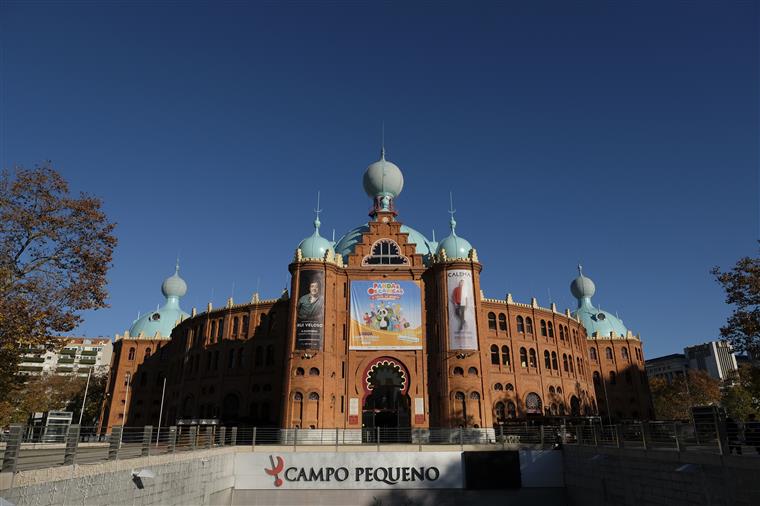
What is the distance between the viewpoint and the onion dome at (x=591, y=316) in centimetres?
6850

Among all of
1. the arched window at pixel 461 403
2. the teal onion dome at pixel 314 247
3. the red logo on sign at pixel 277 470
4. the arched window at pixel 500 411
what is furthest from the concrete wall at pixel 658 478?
the teal onion dome at pixel 314 247

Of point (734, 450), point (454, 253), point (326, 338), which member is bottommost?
point (734, 450)

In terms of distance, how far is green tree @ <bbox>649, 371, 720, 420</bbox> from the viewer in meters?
71.1

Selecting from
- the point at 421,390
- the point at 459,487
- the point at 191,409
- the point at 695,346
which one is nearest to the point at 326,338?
the point at 421,390

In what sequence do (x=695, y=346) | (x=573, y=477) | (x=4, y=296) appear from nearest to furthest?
(x=4, y=296) → (x=573, y=477) → (x=695, y=346)

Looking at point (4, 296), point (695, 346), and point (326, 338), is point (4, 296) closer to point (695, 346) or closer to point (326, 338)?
point (326, 338)

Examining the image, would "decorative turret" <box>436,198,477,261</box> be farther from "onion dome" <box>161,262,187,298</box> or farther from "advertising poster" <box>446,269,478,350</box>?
"onion dome" <box>161,262,187,298</box>

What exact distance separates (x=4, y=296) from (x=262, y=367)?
1278 inches

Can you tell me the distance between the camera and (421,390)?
45.6 meters

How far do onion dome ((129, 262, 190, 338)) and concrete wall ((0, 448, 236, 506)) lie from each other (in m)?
44.2

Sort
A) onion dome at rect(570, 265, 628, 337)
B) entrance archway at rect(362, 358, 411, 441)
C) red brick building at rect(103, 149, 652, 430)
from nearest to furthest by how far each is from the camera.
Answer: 1. red brick building at rect(103, 149, 652, 430)
2. entrance archway at rect(362, 358, 411, 441)
3. onion dome at rect(570, 265, 628, 337)

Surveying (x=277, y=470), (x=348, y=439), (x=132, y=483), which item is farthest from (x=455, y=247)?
(x=132, y=483)

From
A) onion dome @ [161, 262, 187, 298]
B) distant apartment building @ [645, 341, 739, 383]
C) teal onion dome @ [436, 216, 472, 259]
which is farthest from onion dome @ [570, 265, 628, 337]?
distant apartment building @ [645, 341, 739, 383]

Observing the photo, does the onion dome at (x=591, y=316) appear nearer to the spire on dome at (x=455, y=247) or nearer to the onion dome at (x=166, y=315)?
the spire on dome at (x=455, y=247)
